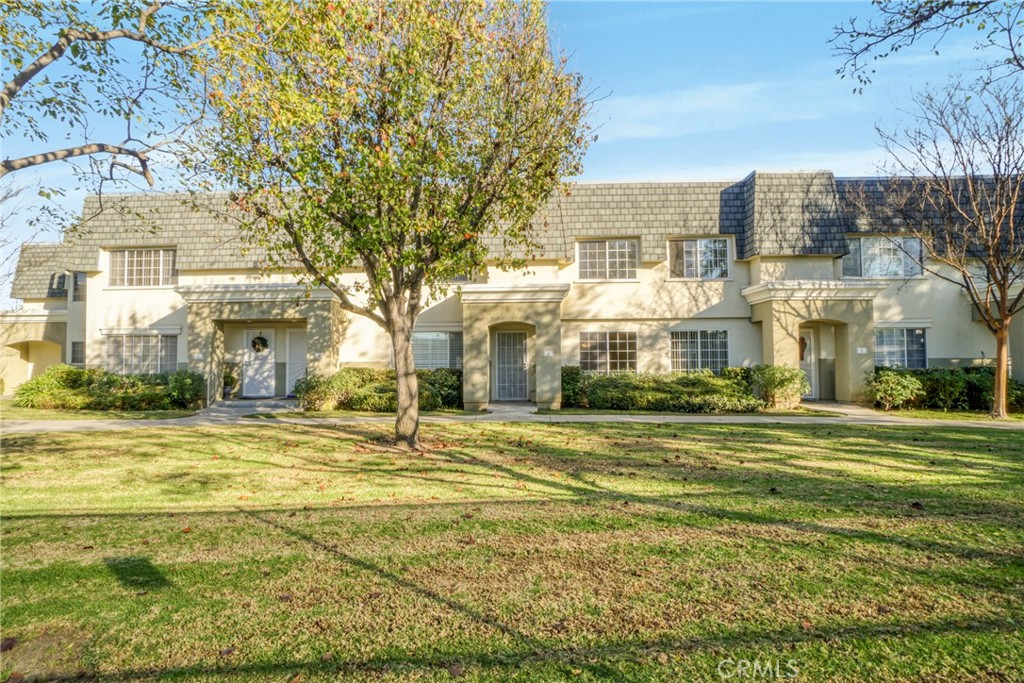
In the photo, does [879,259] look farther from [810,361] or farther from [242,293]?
[242,293]

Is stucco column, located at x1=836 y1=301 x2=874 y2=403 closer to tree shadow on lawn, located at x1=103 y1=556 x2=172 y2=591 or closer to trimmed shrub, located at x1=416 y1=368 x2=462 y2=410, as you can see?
trimmed shrub, located at x1=416 y1=368 x2=462 y2=410

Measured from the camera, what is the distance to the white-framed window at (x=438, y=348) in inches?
873

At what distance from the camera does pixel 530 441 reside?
11828 millimetres

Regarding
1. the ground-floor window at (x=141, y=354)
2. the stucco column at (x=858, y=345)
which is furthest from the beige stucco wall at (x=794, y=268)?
the ground-floor window at (x=141, y=354)

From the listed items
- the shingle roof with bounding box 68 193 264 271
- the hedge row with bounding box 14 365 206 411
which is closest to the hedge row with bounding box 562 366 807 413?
the hedge row with bounding box 14 365 206 411

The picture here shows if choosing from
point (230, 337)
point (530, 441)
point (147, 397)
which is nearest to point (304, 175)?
point (530, 441)

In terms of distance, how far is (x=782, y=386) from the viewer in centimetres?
1864

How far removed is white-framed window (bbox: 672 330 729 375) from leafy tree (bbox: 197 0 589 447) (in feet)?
41.2

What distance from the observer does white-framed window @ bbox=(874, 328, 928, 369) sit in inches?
864

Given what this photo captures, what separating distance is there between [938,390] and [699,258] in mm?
8837

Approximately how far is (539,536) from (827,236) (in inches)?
790

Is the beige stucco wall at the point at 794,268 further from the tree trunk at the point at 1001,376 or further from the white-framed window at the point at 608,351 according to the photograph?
the tree trunk at the point at 1001,376

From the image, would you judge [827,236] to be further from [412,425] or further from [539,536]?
[539,536]

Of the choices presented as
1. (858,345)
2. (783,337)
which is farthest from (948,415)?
(783,337)
